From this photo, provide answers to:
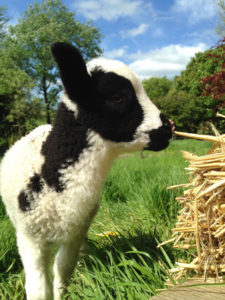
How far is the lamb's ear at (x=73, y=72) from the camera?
133cm

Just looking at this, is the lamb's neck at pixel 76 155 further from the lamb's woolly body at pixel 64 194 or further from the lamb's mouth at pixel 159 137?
the lamb's mouth at pixel 159 137

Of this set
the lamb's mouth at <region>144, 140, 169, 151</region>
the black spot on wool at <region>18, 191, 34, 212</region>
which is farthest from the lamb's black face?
the black spot on wool at <region>18, 191, 34, 212</region>

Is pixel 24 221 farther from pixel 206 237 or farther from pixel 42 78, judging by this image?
pixel 42 78

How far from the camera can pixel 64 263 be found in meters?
1.86

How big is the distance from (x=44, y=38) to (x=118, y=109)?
23141mm

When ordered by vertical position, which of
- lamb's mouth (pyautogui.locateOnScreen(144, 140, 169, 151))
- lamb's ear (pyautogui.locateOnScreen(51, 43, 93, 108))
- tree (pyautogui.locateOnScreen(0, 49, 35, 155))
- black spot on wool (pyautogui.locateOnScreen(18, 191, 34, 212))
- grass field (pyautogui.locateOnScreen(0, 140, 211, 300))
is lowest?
grass field (pyautogui.locateOnScreen(0, 140, 211, 300))

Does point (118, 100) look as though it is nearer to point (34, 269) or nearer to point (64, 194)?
point (64, 194)

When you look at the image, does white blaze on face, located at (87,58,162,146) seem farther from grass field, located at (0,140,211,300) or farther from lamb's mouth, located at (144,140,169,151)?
grass field, located at (0,140,211,300)

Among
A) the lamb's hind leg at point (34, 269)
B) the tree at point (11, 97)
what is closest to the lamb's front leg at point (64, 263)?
the lamb's hind leg at point (34, 269)

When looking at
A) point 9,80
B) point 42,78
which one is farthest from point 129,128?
point 42,78

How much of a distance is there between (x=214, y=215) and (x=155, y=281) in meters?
0.53

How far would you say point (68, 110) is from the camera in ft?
4.91

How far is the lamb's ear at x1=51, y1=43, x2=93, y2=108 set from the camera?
133 cm

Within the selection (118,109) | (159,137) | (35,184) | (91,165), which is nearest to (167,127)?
(159,137)
